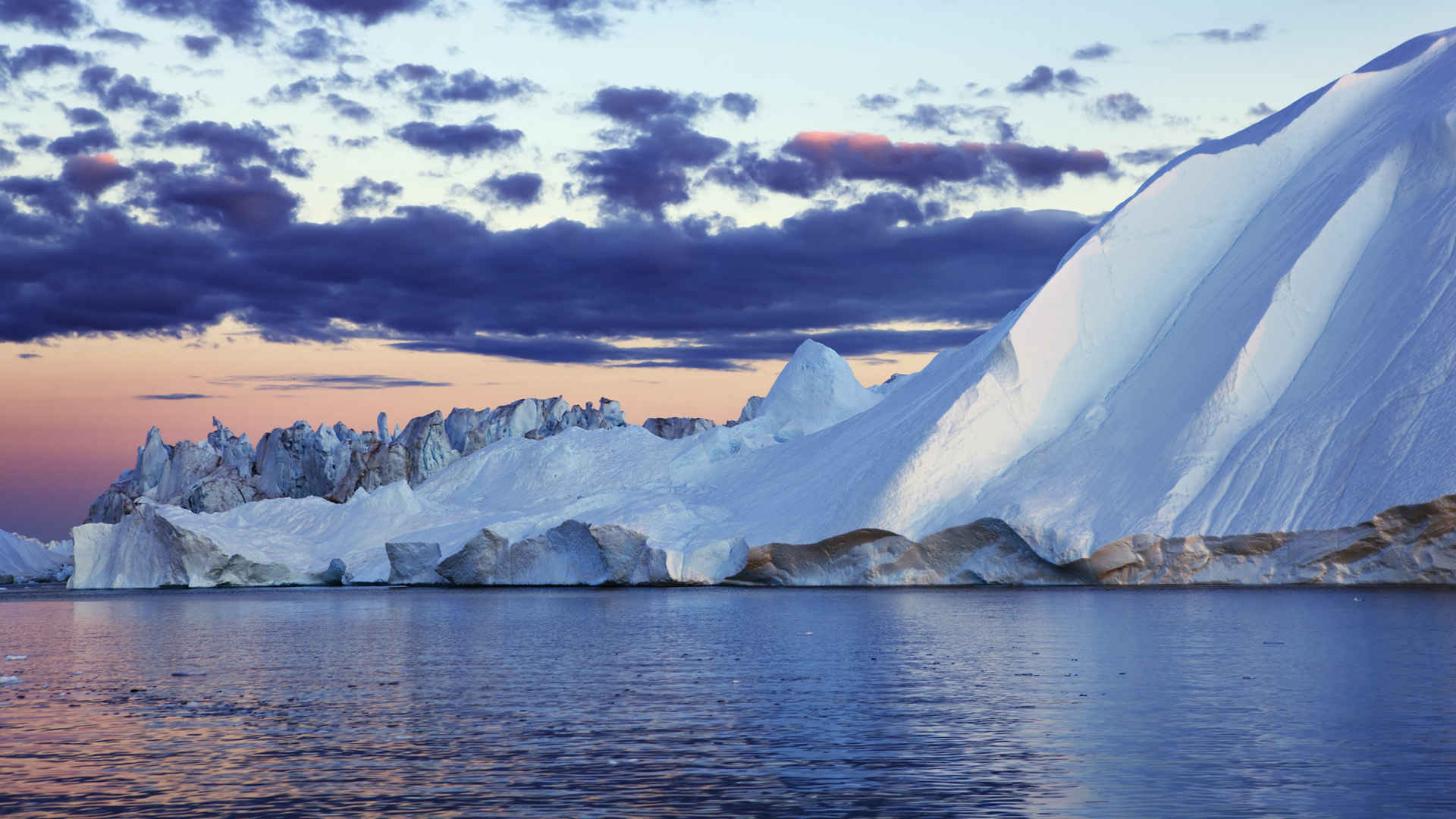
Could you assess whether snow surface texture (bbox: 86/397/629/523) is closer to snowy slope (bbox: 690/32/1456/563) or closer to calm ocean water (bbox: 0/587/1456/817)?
snowy slope (bbox: 690/32/1456/563)

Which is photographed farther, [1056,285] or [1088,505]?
[1056,285]

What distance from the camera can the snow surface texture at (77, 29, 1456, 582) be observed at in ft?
140

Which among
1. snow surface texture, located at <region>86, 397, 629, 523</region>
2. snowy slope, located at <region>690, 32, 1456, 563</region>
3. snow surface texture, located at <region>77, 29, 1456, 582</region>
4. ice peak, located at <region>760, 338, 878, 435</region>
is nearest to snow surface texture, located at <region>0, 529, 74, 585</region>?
snow surface texture, located at <region>86, 397, 629, 523</region>

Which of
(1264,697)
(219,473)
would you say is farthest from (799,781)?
(219,473)

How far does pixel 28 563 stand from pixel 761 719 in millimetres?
96607

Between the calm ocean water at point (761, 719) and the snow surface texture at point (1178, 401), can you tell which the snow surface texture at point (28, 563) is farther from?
the calm ocean water at point (761, 719)

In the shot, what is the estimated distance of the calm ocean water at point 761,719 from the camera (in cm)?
1104

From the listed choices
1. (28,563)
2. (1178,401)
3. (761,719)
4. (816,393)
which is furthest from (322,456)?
(761,719)

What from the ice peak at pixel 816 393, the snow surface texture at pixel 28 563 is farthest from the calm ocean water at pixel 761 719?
the snow surface texture at pixel 28 563

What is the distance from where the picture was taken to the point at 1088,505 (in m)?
46.2

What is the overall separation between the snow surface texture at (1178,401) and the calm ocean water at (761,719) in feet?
42.0

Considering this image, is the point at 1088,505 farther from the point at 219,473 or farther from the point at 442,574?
the point at 219,473

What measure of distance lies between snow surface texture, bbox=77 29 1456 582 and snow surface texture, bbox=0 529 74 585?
3577cm

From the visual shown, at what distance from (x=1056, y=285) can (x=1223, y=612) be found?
1009 inches
